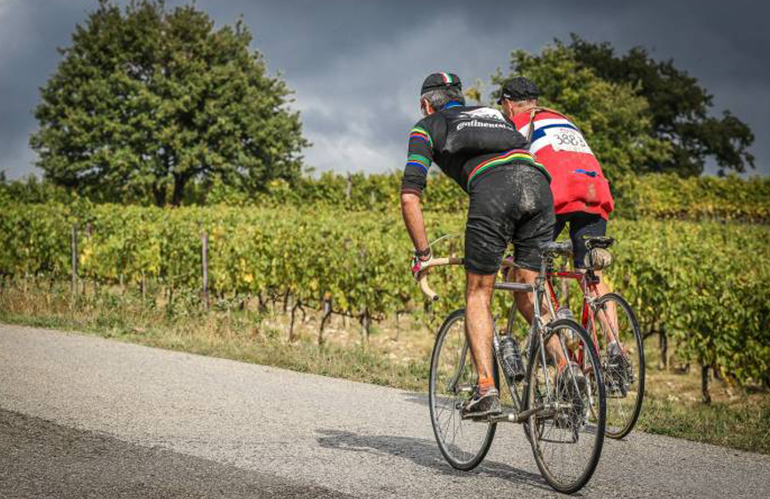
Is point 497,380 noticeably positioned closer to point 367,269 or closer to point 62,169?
point 367,269

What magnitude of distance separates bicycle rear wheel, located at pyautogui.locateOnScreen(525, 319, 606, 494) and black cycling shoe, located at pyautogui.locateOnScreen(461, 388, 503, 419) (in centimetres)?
17

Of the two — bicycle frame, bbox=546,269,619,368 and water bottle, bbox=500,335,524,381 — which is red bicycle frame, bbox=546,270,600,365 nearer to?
bicycle frame, bbox=546,269,619,368

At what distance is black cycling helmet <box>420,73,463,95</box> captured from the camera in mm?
4902

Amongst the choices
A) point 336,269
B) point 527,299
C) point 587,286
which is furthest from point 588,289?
point 336,269

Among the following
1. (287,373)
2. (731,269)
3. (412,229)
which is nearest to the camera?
(412,229)

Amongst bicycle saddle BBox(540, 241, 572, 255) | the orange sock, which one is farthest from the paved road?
bicycle saddle BBox(540, 241, 572, 255)

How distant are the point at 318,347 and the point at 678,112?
67.0 metres

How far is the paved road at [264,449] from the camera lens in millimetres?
4324

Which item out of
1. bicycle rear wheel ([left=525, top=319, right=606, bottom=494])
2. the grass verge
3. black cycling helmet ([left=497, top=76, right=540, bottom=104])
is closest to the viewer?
bicycle rear wheel ([left=525, top=319, right=606, bottom=494])

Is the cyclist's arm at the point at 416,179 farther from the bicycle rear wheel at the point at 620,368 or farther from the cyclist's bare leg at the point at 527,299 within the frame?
the bicycle rear wheel at the point at 620,368

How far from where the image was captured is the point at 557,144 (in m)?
5.79

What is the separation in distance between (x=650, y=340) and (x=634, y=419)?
11.4 meters

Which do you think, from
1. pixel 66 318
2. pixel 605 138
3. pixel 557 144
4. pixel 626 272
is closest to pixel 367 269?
pixel 626 272

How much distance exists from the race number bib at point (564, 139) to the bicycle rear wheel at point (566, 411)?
1.87 meters
